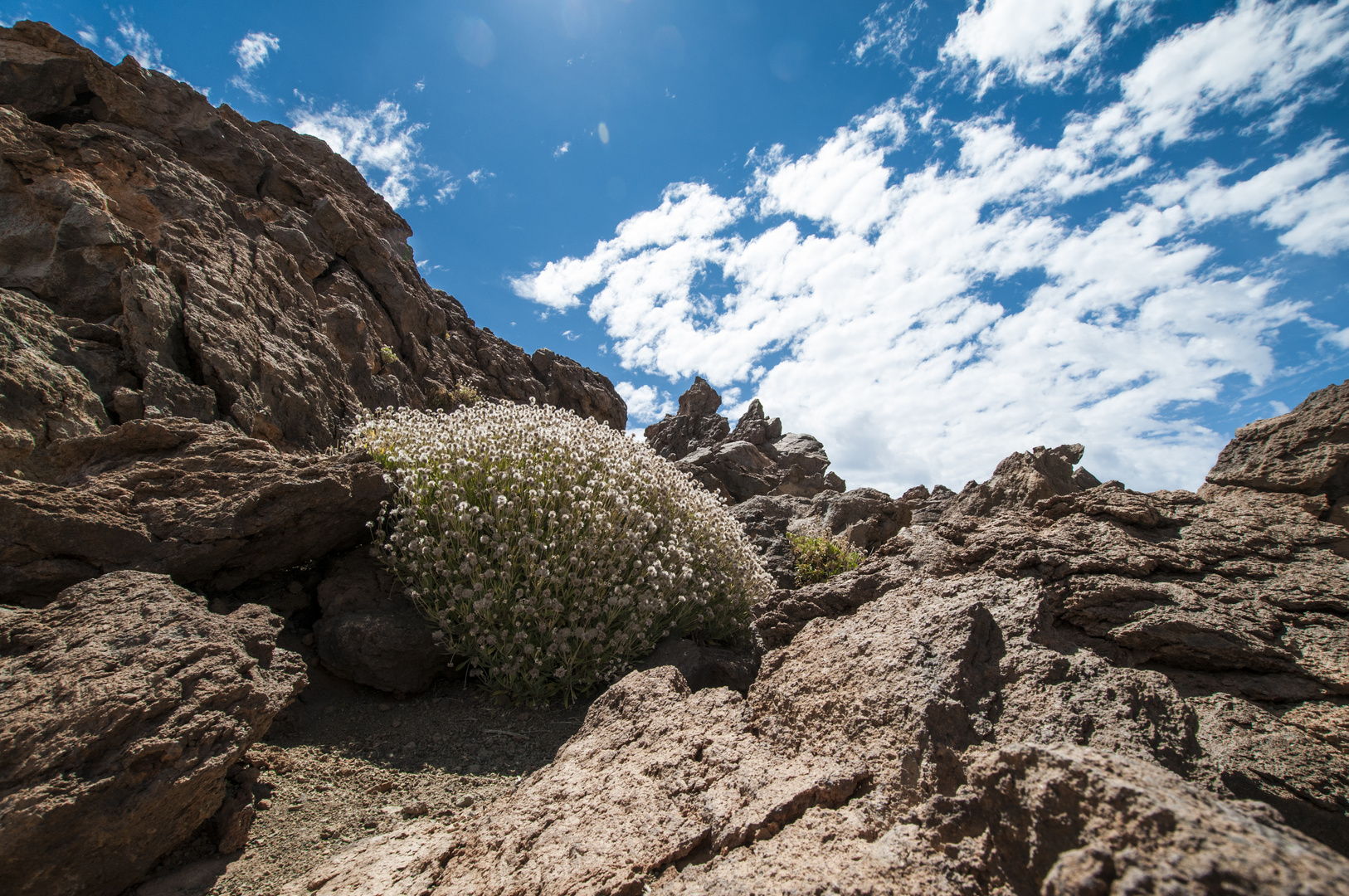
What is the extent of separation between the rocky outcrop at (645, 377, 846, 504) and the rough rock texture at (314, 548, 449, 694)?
20.8 ft

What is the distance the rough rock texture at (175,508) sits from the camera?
4.11m

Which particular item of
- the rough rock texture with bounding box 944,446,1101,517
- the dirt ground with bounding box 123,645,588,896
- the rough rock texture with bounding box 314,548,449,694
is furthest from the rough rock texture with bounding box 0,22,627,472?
the rough rock texture with bounding box 944,446,1101,517

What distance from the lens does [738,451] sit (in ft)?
66.5

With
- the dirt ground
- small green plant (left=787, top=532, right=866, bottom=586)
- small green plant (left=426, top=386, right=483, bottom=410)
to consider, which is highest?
small green plant (left=426, top=386, right=483, bottom=410)

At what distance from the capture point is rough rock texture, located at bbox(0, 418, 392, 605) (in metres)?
4.11

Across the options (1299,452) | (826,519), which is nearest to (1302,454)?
(1299,452)

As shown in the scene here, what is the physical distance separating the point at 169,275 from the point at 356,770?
23.8 feet

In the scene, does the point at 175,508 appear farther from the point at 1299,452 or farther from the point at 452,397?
the point at 452,397

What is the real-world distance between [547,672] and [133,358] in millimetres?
5764

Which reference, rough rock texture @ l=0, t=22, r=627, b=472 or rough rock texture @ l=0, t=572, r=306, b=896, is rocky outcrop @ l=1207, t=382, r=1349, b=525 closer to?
rough rock texture @ l=0, t=572, r=306, b=896

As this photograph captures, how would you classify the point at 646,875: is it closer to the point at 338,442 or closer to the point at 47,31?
the point at 338,442

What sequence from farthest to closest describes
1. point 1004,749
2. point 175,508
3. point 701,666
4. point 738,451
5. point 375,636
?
point 738,451 < point 701,666 < point 375,636 < point 175,508 < point 1004,749

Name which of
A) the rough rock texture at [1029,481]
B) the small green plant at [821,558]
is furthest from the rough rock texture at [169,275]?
the rough rock texture at [1029,481]

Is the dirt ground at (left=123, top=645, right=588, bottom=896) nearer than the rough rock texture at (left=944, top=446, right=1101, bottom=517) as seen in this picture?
Yes
